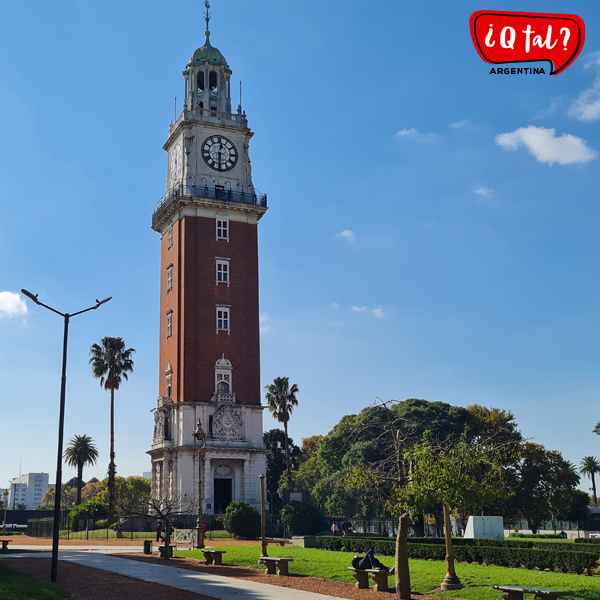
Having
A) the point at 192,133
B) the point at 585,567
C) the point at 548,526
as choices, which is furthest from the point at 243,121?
the point at 548,526

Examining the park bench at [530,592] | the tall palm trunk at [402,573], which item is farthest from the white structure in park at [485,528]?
the park bench at [530,592]

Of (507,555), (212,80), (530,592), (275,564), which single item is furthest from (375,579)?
(212,80)

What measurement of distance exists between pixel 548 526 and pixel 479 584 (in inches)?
2859

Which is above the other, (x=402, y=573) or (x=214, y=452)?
(x=214, y=452)

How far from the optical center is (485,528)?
3769 cm

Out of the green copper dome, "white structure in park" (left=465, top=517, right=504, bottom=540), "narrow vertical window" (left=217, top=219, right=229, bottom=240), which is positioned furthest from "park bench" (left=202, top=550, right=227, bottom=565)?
the green copper dome

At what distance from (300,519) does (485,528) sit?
17.0 meters

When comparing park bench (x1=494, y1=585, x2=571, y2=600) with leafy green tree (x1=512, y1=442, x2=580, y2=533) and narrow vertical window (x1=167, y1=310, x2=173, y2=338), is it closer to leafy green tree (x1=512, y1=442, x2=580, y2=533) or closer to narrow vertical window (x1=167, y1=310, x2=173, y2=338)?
leafy green tree (x1=512, y1=442, x2=580, y2=533)

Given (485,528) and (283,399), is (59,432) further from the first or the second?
(283,399)

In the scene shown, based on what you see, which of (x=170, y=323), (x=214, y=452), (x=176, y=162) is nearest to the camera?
(x=214, y=452)

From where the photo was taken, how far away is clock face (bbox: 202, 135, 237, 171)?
6700cm

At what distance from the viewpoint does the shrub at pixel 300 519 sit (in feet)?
168

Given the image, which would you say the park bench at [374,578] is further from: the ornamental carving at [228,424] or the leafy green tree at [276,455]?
the leafy green tree at [276,455]

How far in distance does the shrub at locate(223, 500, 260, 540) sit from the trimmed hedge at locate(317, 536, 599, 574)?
19.3 m
